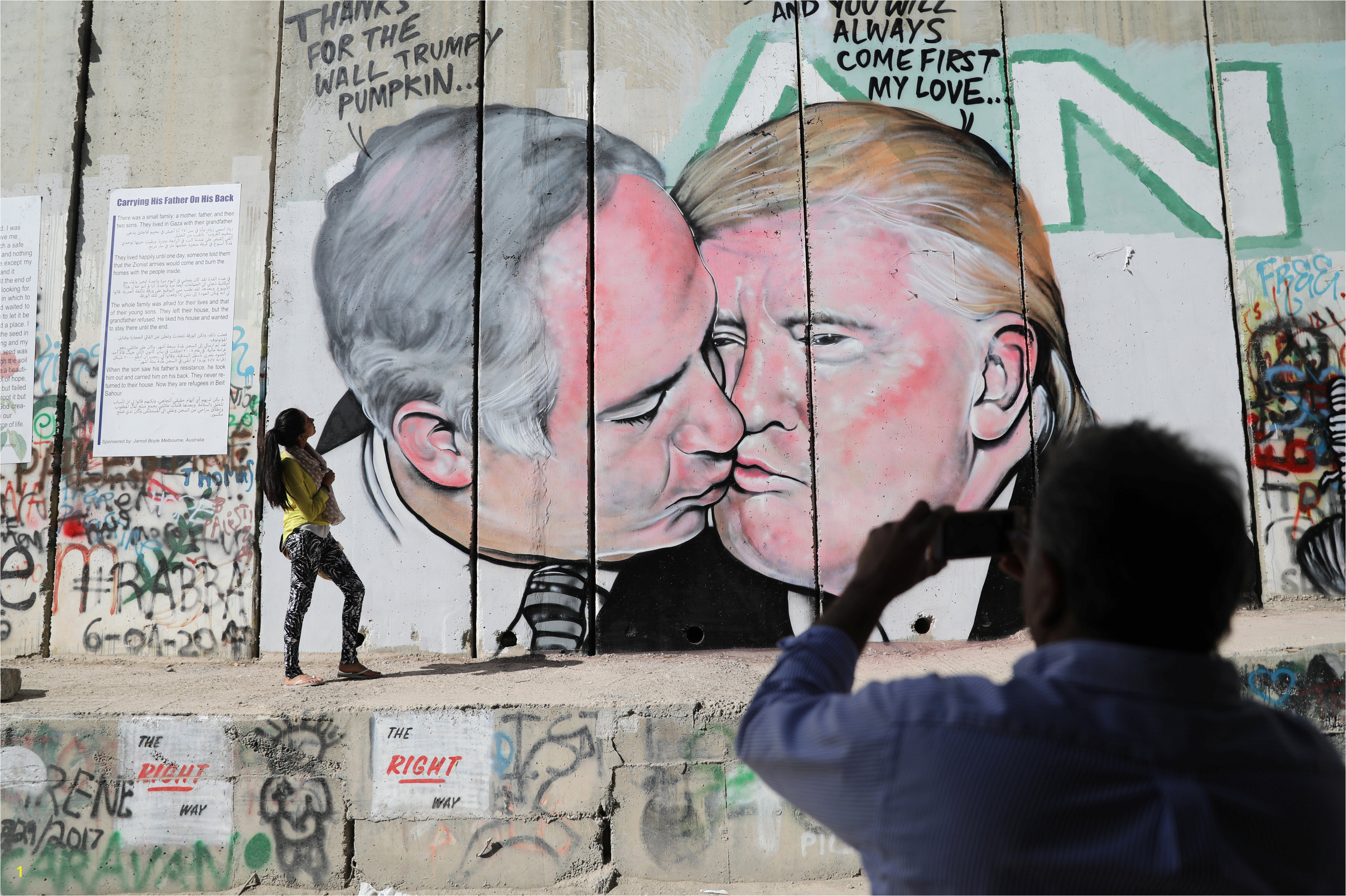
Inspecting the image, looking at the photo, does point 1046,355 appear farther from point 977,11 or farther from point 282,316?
point 282,316

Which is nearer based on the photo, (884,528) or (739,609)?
(884,528)

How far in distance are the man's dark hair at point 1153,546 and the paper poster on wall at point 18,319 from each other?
6.79 m

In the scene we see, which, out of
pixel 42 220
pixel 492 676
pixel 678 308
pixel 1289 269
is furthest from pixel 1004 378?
pixel 42 220

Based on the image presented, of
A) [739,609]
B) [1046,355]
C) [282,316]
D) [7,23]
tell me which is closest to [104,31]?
[7,23]

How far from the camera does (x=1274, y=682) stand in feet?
13.9

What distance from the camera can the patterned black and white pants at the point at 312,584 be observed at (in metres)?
4.79

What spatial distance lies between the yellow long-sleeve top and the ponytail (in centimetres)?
3

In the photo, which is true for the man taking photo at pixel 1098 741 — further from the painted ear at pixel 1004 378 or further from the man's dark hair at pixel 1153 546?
the painted ear at pixel 1004 378

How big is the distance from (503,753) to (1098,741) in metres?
3.48

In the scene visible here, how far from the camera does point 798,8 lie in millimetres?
5926

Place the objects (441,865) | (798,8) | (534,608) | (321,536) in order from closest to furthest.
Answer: (441,865) < (321,536) < (534,608) < (798,8)

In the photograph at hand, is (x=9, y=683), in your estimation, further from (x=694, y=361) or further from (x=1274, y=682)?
(x=1274, y=682)

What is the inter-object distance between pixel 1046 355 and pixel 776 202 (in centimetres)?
205

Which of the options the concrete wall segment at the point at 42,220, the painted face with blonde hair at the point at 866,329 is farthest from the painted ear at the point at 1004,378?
the concrete wall segment at the point at 42,220
